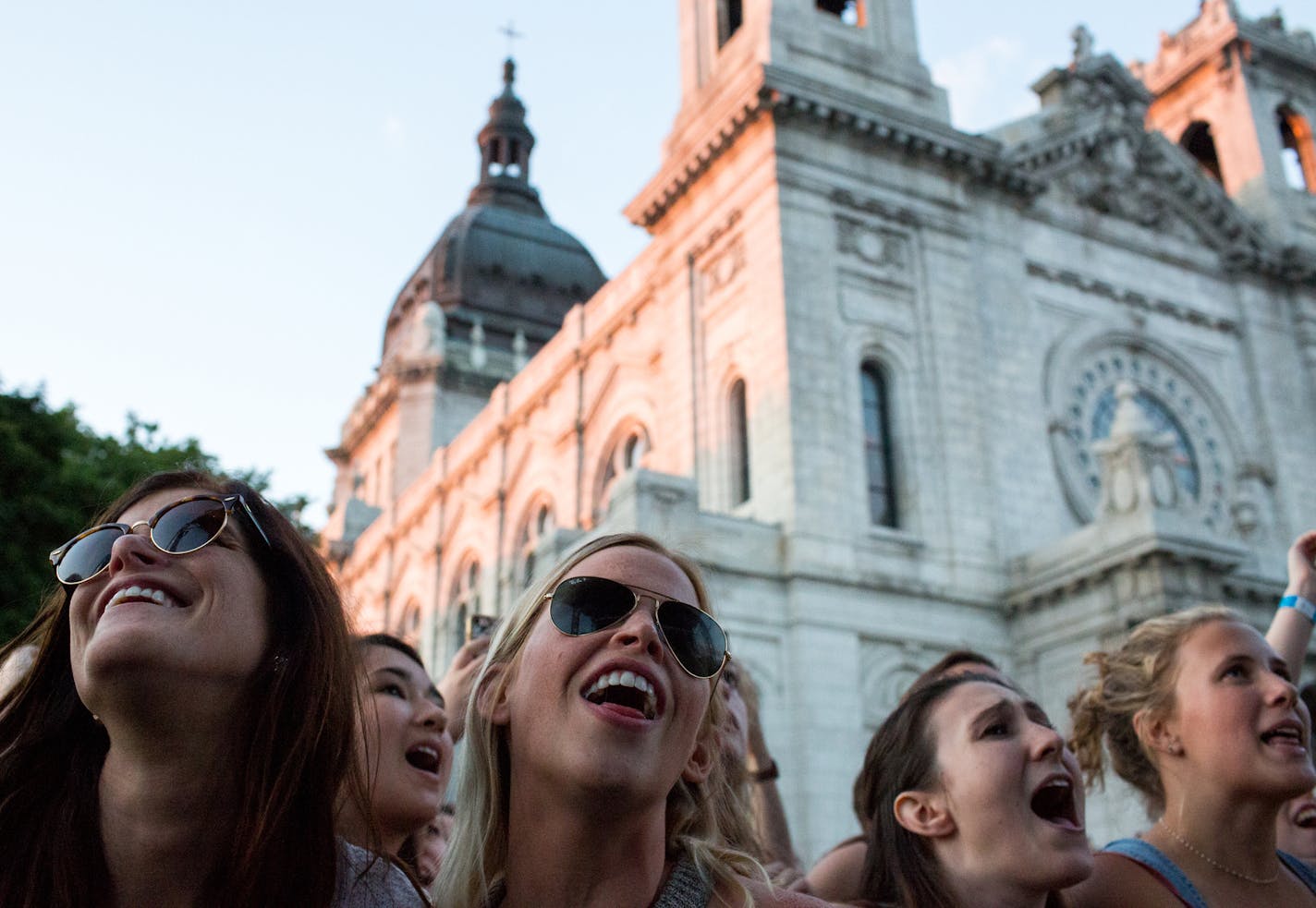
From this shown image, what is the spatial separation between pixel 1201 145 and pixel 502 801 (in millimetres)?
36325

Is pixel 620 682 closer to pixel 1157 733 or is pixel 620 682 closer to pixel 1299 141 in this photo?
pixel 1157 733

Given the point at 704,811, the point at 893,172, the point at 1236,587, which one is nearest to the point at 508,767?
the point at 704,811

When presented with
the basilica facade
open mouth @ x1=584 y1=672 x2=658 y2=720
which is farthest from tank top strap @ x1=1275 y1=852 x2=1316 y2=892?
the basilica facade

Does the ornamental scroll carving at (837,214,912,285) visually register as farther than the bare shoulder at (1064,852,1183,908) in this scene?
Yes

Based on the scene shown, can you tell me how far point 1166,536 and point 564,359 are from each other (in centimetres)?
1549

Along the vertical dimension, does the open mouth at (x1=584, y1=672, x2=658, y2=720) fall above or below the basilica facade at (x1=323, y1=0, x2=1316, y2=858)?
below

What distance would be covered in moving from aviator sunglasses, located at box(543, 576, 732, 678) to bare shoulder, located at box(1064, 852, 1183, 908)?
1.75 meters

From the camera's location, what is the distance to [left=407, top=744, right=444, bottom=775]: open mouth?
171 inches

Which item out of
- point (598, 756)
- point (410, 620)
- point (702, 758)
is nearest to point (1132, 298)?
point (410, 620)

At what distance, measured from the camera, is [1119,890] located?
3.92 meters

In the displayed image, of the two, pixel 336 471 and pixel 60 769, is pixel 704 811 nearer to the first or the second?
pixel 60 769

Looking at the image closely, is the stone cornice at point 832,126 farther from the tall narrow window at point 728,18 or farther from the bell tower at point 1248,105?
the bell tower at point 1248,105

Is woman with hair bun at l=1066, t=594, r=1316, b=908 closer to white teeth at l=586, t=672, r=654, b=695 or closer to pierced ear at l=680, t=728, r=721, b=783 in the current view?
pierced ear at l=680, t=728, r=721, b=783

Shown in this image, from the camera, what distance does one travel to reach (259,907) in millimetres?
2578
